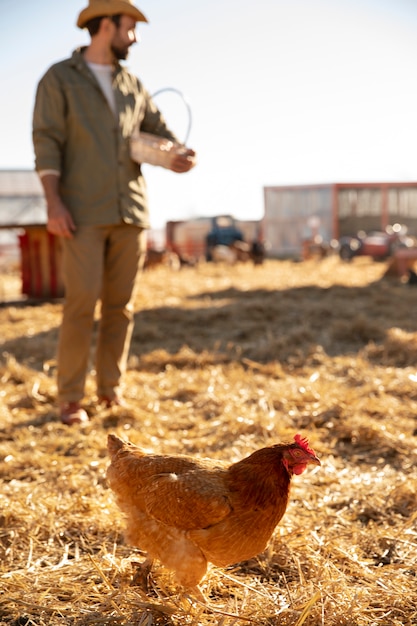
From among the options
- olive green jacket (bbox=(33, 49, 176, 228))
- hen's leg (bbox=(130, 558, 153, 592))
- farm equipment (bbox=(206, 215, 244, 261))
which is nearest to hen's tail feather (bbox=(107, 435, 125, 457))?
hen's leg (bbox=(130, 558, 153, 592))

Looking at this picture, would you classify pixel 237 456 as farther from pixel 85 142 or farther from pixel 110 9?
pixel 110 9

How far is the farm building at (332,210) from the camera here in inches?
820

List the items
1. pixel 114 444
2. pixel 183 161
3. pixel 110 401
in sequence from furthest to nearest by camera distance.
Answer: pixel 110 401 < pixel 183 161 < pixel 114 444

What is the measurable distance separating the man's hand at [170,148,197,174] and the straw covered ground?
132 centimetres

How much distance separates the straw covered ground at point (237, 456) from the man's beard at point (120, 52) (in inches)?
72.8

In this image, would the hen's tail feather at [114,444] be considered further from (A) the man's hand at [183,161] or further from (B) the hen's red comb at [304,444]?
(A) the man's hand at [183,161]

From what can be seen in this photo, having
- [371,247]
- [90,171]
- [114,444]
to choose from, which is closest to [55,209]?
[90,171]

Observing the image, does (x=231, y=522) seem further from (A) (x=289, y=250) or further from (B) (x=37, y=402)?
(A) (x=289, y=250)

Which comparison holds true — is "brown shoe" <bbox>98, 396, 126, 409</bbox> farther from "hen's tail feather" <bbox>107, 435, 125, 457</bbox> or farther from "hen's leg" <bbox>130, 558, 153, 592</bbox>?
"hen's leg" <bbox>130, 558, 153, 592</bbox>

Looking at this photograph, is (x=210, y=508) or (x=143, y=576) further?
(x=143, y=576)

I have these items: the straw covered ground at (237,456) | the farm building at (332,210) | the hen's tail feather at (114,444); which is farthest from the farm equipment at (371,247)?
the hen's tail feather at (114,444)

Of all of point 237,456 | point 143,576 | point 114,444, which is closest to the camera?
point 143,576

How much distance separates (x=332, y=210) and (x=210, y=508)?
19721 mm

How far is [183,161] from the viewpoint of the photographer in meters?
3.21
